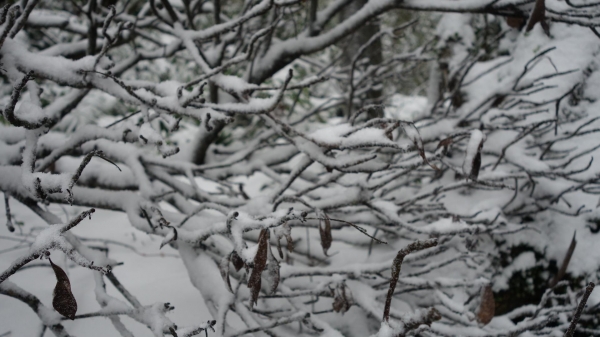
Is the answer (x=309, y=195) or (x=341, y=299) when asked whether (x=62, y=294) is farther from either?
(x=309, y=195)

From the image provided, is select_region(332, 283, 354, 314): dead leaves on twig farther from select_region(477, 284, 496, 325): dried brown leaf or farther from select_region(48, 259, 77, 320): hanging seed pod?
select_region(48, 259, 77, 320): hanging seed pod

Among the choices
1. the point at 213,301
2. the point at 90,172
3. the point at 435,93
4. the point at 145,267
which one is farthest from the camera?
the point at 435,93

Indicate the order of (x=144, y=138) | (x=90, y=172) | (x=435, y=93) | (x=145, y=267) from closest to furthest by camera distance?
(x=144, y=138) < (x=90, y=172) < (x=145, y=267) < (x=435, y=93)

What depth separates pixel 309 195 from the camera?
6.59ft

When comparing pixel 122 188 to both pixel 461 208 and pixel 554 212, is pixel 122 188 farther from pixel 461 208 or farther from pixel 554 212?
pixel 554 212

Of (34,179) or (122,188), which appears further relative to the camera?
(122,188)

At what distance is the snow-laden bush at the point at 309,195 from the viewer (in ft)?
3.01

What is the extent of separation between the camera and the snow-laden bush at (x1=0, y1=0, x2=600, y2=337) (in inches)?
36.1

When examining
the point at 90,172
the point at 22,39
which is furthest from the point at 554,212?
the point at 22,39

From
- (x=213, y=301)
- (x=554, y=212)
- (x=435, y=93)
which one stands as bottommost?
(x=554, y=212)

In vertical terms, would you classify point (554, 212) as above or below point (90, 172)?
below

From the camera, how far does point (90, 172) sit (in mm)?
1691

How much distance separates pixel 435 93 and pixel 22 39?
5001mm

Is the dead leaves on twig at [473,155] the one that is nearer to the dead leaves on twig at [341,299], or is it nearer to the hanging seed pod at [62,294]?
the dead leaves on twig at [341,299]
